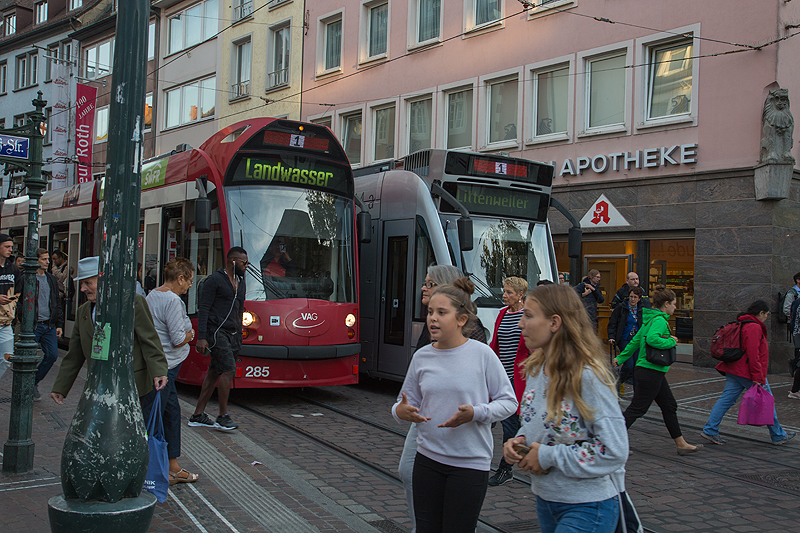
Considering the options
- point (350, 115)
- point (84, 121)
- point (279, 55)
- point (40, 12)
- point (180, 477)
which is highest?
point (40, 12)

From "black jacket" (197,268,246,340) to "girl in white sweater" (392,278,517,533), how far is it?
4640mm

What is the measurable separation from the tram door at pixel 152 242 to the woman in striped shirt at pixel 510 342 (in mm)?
5806

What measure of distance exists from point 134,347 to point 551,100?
15.4 m

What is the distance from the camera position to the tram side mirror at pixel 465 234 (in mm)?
9219

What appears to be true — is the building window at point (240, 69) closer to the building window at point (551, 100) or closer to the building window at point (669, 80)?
the building window at point (551, 100)

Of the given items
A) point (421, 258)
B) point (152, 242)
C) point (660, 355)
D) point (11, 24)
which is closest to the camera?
point (660, 355)

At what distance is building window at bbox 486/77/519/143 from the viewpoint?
19734 mm

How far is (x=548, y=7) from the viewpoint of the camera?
735 inches

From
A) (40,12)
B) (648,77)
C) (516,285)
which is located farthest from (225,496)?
(40,12)

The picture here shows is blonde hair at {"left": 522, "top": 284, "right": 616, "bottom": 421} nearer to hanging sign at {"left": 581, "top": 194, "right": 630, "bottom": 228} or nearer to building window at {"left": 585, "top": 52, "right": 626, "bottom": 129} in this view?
hanging sign at {"left": 581, "top": 194, "right": 630, "bottom": 228}

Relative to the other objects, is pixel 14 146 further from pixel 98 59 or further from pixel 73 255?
pixel 98 59

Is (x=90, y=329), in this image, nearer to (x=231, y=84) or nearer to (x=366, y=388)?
(x=366, y=388)

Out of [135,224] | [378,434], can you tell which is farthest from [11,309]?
[135,224]

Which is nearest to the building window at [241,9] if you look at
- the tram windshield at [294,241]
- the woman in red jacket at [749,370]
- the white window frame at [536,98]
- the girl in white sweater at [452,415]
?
the white window frame at [536,98]
